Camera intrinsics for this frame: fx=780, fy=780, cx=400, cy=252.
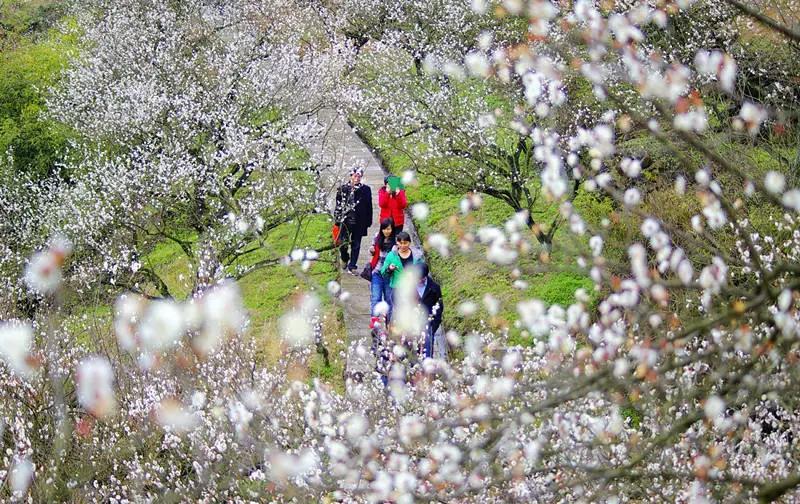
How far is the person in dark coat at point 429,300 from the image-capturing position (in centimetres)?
870

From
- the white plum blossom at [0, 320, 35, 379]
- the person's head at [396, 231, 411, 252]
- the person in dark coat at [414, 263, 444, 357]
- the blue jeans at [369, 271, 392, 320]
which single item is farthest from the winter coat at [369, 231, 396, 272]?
the white plum blossom at [0, 320, 35, 379]

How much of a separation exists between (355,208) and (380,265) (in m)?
3.09

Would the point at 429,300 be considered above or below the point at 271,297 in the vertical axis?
above

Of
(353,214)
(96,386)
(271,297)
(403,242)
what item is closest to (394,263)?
(403,242)

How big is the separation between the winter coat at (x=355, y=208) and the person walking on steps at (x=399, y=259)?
320 cm

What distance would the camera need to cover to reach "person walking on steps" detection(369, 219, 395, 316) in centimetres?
902

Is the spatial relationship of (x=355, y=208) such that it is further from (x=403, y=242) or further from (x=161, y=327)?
(x=161, y=327)

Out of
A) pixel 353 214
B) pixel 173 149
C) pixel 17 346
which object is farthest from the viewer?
pixel 173 149

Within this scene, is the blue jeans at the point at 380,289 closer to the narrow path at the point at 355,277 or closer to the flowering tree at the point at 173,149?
the narrow path at the point at 355,277

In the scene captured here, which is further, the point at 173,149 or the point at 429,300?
the point at 173,149

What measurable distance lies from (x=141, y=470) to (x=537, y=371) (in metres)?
3.81

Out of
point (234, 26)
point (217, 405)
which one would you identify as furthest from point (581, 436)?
point (234, 26)

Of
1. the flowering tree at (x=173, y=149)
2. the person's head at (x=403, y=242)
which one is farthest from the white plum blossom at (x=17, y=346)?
the person's head at (x=403, y=242)

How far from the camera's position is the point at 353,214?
12.2 m
